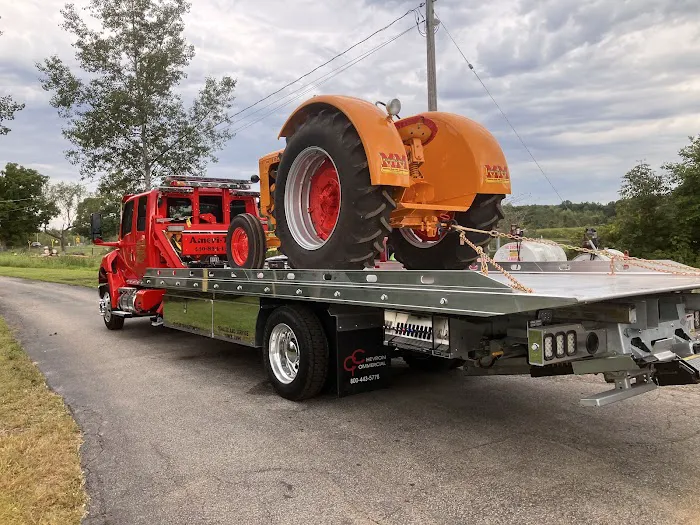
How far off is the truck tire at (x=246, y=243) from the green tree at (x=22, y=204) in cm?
6210

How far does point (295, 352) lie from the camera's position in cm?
555

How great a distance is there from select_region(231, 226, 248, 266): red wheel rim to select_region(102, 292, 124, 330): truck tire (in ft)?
16.4

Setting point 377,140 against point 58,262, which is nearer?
point 377,140

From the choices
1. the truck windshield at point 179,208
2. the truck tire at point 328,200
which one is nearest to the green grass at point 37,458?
the truck tire at point 328,200

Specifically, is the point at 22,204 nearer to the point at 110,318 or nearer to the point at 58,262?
the point at 58,262

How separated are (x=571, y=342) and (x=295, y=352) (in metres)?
2.90

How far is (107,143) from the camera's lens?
16.6 m

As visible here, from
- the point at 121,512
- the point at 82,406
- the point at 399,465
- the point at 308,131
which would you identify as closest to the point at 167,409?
the point at 82,406

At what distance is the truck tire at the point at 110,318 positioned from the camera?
1067 cm

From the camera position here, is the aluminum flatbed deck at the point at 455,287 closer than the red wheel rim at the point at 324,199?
Yes

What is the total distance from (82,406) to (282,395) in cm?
204

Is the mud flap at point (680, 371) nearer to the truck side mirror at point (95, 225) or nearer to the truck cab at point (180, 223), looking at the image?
the truck cab at point (180, 223)

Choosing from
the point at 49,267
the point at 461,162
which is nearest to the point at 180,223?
the point at 461,162

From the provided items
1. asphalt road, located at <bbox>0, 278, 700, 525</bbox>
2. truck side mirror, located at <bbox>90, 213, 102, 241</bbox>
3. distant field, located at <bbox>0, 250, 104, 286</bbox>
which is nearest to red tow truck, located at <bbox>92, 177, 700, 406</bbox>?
asphalt road, located at <bbox>0, 278, 700, 525</bbox>
